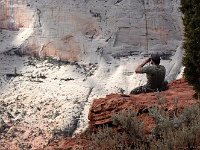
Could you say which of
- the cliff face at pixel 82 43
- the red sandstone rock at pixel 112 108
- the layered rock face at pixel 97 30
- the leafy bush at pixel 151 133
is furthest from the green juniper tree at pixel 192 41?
the layered rock face at pixel 97 30

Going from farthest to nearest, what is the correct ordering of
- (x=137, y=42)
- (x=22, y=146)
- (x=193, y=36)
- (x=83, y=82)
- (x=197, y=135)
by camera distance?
(x=137, y=42)
(x=83, y=82)
(x=22, y=146)
(x=193, y=36)
(x=197, y=135)

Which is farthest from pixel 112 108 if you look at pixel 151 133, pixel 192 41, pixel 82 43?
pixel 82 43

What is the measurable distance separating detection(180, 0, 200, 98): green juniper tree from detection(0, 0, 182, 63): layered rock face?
10048 mm

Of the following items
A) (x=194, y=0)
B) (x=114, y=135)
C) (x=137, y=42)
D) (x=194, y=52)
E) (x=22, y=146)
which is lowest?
(x=22, y=146)

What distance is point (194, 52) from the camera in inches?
280

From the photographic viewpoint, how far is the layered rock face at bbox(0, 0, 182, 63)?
17469mm

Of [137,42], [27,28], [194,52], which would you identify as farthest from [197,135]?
[27,28]

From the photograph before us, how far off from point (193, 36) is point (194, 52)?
0.79 ft

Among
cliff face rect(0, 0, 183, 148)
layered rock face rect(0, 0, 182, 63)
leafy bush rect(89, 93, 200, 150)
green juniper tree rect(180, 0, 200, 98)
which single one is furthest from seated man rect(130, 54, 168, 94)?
layered rock face rect(0, 0, 182, 63)

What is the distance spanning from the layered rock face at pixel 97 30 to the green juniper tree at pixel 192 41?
10048mm

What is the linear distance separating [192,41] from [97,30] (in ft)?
35.4

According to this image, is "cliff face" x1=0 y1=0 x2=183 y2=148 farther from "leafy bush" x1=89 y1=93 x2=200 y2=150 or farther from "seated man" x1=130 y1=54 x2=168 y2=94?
"leafy bush" x1=89 y1=93 x2=200 y2=150

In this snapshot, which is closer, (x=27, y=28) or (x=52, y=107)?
(x=52, y=107)

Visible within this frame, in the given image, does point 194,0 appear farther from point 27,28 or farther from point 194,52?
point 27,28
